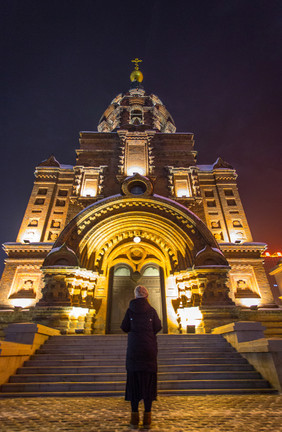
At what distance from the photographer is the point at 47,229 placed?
57.0ft

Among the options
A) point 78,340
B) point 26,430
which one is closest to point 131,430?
point 26,430

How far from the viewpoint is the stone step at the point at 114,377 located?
632 centimetres

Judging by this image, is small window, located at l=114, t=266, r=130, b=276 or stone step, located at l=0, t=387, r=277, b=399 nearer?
stone step, located at l=0, t=387, r=277, b=399

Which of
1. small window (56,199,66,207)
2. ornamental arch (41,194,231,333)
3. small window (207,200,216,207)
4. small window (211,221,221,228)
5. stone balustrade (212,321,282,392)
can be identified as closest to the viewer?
stone balustrade (212,321,282,392)

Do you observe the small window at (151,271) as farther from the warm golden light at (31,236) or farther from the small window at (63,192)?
the small window at (63,192)

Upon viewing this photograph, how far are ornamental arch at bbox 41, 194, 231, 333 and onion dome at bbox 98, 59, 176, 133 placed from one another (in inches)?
439

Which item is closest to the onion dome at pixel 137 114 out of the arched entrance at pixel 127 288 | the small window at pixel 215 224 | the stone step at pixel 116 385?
the small window at pixel 215 224

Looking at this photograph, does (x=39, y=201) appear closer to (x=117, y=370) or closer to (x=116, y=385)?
(x=117, y=370)

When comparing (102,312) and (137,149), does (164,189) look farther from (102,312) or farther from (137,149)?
(102,312)

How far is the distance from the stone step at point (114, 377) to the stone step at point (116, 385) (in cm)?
29

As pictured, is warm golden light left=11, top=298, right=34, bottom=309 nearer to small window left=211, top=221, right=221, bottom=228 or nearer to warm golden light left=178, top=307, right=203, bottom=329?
warm golden light left=178, top=307, right=203, bottom=329

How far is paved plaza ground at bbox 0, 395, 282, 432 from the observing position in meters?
→ 3.46

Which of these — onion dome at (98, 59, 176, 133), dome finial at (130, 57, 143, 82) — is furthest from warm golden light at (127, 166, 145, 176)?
dome finial at (130, 57, 143, 82)

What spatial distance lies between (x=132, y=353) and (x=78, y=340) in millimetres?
6542
